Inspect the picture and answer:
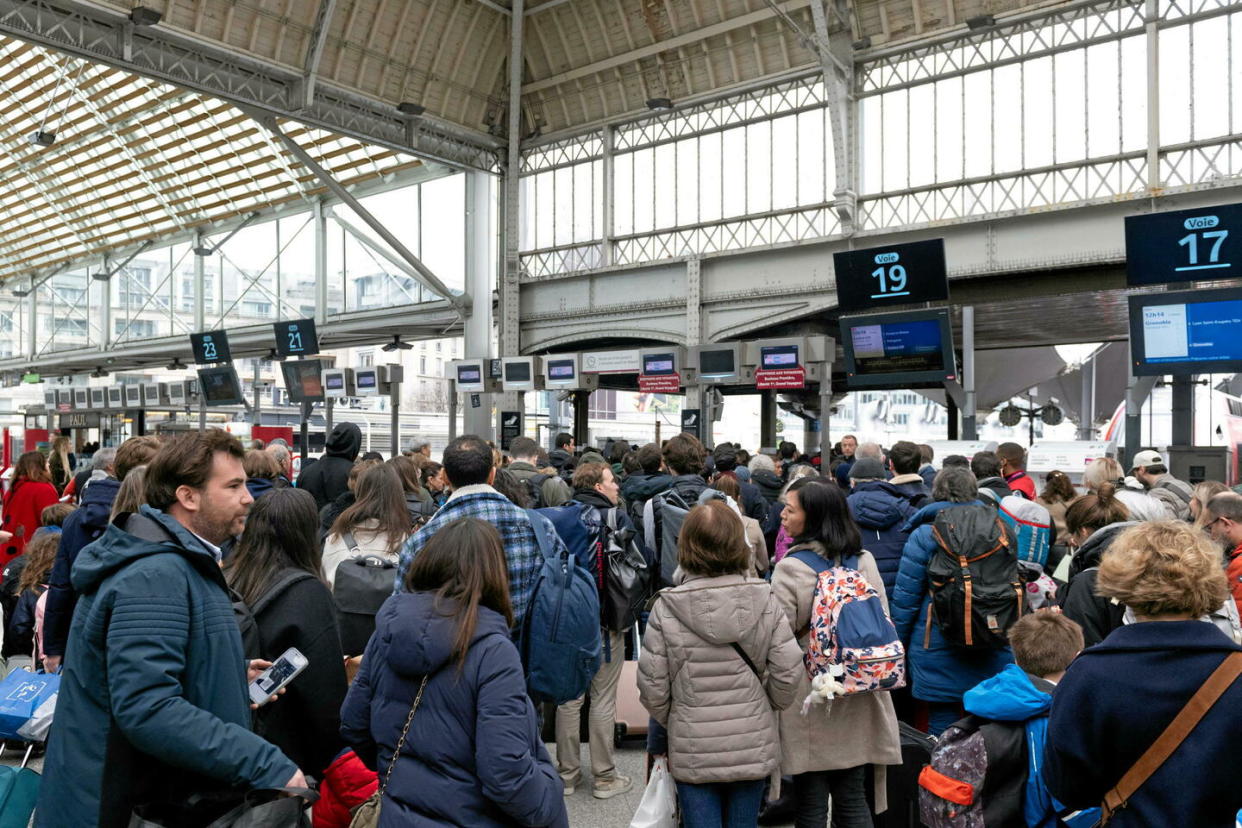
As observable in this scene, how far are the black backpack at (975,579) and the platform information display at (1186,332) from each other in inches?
278

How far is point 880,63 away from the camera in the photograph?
18.8 meters

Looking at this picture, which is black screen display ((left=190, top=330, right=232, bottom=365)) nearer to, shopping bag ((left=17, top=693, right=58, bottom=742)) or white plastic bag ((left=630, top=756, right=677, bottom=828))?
shopping bag ((left=17, top=693, right=58, bottom=742))

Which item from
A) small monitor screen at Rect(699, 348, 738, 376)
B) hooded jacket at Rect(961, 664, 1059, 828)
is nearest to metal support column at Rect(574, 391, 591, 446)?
small monitor screen at Rect(699, 348, 738, 376)

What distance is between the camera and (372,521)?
4.35 m

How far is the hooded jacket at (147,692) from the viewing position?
204 cm

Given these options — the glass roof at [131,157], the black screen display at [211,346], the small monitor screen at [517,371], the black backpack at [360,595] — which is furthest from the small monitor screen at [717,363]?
the black backpack at [360,595]

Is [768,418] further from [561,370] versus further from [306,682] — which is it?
[306,682]

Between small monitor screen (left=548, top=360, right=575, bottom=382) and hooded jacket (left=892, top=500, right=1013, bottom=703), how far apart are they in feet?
56.8

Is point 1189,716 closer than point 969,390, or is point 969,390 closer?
point 1189,716

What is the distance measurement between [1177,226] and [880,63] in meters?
9.94

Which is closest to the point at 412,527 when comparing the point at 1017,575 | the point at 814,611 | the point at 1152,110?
the point at 814,611

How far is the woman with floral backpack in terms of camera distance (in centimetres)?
350

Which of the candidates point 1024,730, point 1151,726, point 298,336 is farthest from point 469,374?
point 1151,726

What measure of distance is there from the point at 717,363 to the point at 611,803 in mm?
15106
